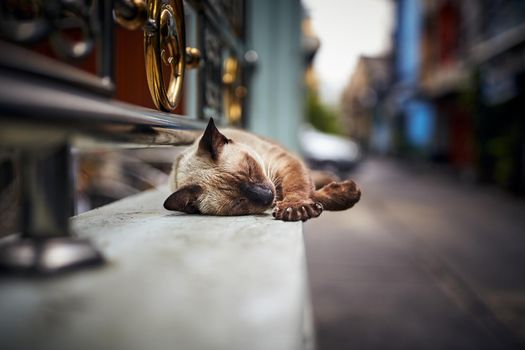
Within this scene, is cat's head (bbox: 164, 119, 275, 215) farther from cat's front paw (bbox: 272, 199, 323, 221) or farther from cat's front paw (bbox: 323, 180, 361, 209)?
cat's front paw (bbox: 323, 180, 361, 209)

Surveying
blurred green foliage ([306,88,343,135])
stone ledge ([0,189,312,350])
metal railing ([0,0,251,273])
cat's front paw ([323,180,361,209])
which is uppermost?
blurred green foliage ([306,88,343,135])

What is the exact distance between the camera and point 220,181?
1.40 meters

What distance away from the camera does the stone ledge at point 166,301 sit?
0.47 meters

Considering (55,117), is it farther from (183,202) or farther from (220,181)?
(220,181)

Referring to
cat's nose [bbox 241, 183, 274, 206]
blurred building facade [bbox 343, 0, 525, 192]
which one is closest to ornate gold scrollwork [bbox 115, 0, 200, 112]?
cat's nose [bbox 241, 183, 274, 206]

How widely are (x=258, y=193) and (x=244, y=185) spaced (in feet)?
0.22

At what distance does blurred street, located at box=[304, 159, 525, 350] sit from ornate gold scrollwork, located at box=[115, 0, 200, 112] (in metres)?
2.59

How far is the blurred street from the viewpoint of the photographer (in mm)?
3312

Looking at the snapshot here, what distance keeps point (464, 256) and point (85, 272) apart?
519cm

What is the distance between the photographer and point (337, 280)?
14.6 feet

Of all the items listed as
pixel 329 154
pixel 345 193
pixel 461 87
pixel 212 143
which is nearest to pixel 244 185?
pixel 212 143

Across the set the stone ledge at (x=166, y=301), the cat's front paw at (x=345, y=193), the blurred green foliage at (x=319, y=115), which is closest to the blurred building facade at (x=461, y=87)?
the blurred green foliage at (x=319, y=115)

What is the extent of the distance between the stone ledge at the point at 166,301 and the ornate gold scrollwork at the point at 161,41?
0.49 m

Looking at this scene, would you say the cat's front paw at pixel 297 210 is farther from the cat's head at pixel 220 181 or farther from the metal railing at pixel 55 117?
the metal railing at pixel 55 117
